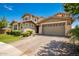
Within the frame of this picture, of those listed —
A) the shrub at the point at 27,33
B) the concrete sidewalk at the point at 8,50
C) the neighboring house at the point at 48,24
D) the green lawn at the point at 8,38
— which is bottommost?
the concrete sidewalk at the point at 8,50

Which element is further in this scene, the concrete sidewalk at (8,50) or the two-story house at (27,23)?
the two-story house at (27,23)

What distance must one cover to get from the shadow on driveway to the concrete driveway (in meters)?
0.03

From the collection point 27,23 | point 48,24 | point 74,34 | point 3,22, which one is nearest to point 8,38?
point 3,22

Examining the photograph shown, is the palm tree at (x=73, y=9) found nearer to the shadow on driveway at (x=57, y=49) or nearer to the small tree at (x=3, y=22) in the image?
the shadow on driveway at (x=57, y=49)

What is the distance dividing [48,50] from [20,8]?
0.88 m

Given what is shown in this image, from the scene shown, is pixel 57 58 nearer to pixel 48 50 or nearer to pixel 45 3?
pixel 48 50

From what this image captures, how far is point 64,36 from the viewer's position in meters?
2.99

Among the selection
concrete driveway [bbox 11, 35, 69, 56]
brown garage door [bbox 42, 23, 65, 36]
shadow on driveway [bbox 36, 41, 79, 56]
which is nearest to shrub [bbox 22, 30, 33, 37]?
concrete driveway [bbox 11, 35, 69, 56]

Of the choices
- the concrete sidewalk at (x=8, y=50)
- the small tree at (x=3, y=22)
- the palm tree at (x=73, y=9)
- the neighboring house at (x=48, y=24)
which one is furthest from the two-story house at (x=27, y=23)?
the palm tree at (x=73, y=9)

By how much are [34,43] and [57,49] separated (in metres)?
0.43

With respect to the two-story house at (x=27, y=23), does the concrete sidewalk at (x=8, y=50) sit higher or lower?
lower

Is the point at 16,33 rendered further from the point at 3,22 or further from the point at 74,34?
the point at 74,34

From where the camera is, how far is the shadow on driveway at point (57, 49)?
9.57ft

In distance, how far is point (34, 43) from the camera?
3.06 meters
